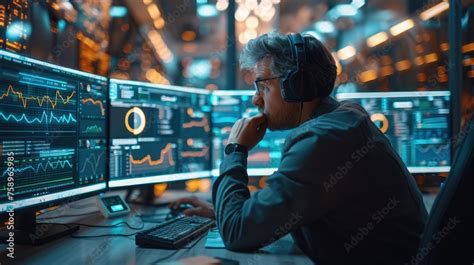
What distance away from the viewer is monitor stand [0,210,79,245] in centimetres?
101

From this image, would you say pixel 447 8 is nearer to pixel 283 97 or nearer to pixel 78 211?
pixel 283 97

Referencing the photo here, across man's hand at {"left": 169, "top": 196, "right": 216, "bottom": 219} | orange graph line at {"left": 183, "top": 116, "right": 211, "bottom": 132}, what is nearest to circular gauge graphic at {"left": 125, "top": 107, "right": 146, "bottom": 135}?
orange graph line at {"left": 183, "top": 116, "right": 211, "bottom": 132}

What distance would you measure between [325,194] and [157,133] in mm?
956

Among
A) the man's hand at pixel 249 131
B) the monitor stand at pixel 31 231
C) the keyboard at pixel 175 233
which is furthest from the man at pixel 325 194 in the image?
the monitor stand at pixel 31 231

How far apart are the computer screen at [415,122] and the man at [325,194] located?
0.92 metres

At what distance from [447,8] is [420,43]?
0.34m

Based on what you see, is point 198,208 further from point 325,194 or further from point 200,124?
point 325,194

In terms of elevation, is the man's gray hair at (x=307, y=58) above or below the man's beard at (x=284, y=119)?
above

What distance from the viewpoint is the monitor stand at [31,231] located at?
1009 millimetres

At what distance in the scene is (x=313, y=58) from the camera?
951 mm

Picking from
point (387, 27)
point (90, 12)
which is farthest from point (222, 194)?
point (387, 27)

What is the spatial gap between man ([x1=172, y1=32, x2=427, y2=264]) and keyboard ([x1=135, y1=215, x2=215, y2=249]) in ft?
0.73

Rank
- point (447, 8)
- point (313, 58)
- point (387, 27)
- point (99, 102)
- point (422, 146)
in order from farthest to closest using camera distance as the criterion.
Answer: point (387, 27), point (447, 8), point (422, 146), point (99, 102), point (313, 58)

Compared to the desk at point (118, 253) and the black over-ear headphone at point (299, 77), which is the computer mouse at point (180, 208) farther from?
the black over-ear headphone at point (299, 77)
